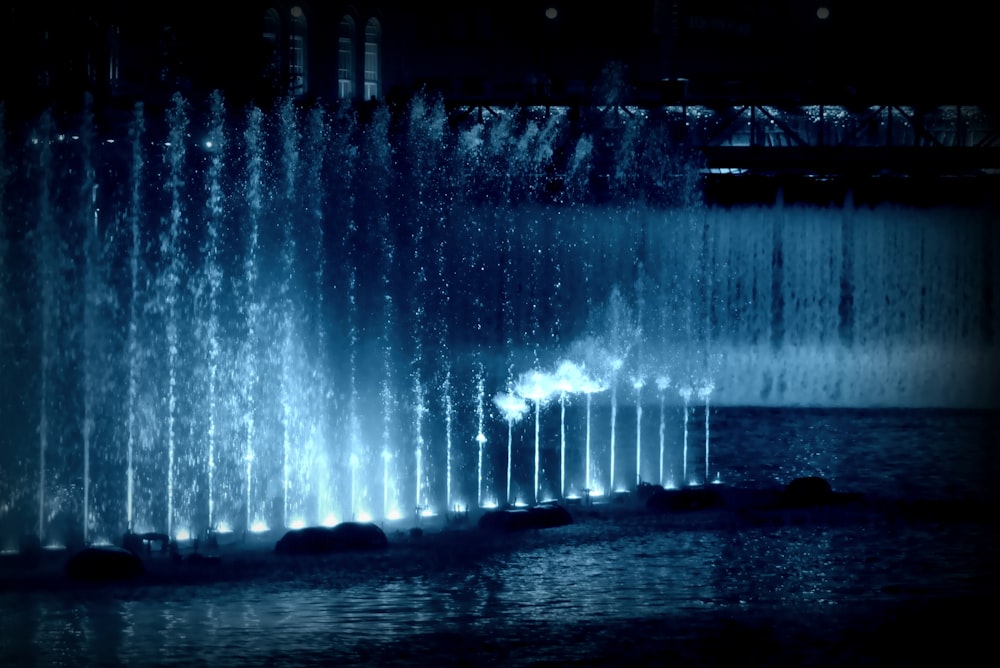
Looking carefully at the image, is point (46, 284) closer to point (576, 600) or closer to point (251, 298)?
point (251, 298)

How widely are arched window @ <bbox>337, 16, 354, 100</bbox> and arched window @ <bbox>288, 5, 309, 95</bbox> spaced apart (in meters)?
1.47

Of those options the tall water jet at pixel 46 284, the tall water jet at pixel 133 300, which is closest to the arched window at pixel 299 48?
the tall water jet at pixel 133 300

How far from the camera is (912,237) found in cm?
6444

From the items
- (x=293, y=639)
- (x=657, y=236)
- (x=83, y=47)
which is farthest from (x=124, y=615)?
(x=657, y=236)

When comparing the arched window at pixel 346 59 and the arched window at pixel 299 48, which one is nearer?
the arched window at pixel 299 48

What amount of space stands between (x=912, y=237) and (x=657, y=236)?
9418mm

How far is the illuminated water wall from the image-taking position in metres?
Result: 31.9

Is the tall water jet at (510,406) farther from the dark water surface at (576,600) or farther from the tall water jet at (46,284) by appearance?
the dark water surface at (576,600)

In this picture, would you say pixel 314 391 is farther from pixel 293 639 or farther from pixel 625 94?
pixel 293 639

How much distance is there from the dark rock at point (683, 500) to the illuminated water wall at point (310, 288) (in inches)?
141

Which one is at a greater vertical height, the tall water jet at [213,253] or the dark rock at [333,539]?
the tall water jet at [213,253]

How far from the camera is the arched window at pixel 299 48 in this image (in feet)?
196

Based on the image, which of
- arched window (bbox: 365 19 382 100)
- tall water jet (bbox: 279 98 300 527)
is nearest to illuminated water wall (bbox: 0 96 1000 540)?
tall water jet (bbox: 279 98 300 527)

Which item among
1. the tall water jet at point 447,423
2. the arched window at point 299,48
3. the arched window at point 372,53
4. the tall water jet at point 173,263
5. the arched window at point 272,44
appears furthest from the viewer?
the arched window at point 372,53
